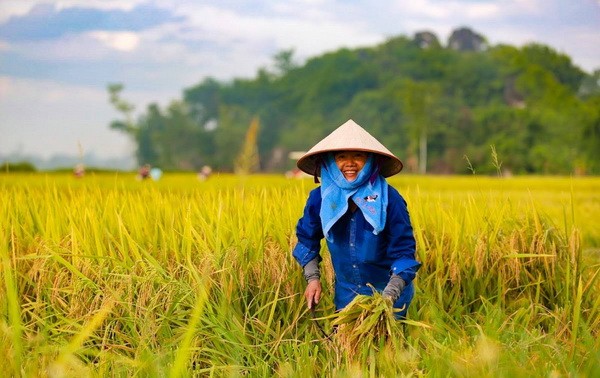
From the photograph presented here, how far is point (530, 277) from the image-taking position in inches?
188

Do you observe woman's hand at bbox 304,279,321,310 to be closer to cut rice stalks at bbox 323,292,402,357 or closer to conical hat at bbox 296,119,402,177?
cut rice stalks at bbox 323,292,402,357

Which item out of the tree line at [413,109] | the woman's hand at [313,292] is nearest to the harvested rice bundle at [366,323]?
the woman's hand at [313,292]

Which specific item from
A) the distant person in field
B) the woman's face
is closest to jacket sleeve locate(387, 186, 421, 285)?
the distant person in field

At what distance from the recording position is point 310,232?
368cm

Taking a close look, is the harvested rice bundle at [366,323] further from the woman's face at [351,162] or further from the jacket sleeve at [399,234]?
the woman's face at [351,162]

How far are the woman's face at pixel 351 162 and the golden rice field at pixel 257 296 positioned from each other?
68 centimetres

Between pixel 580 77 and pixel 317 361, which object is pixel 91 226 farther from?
pixel 580 77

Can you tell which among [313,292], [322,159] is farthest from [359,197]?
[313,292]

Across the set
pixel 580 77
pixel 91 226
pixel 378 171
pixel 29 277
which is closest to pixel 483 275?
pixel 378 171

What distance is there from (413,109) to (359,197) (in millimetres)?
47044

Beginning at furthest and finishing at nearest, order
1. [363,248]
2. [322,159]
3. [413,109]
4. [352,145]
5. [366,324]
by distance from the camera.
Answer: [413,109] → [322,159] → [363,248] → [352,145] → [366,324]

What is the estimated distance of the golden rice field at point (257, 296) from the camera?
3242 mm

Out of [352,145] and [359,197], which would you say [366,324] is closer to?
[359,197]

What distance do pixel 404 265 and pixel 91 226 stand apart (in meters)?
2.05
